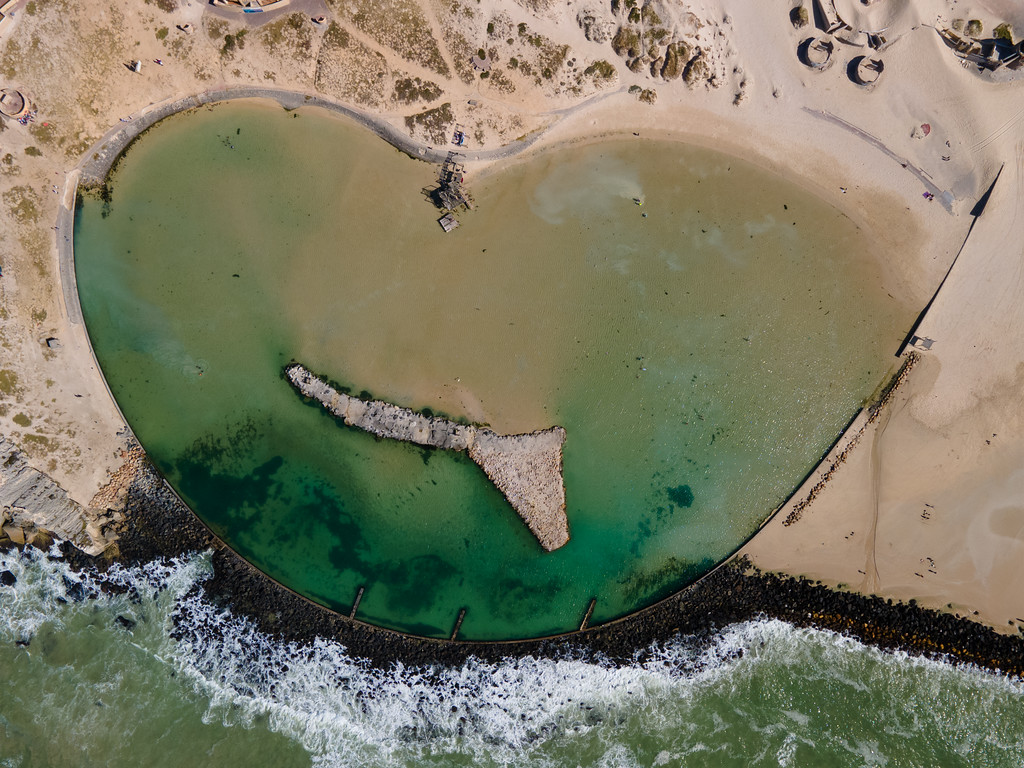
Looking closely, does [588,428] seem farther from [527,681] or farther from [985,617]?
[985,617]

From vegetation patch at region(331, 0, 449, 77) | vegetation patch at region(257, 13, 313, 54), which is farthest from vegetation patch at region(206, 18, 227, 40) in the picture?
vegetation patch at region(331, 0, 449, 77)

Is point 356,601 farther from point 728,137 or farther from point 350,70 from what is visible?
point 728,137

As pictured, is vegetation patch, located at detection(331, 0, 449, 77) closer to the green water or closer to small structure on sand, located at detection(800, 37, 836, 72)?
the green water

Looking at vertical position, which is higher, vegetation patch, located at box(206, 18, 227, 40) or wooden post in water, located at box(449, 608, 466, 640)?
vegetation patch, located at box(206, 18, 227, 40)

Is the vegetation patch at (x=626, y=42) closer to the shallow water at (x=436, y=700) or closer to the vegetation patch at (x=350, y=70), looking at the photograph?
the vegetation patch at (x=350, y=70)

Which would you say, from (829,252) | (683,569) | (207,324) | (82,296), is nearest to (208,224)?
(207,324)

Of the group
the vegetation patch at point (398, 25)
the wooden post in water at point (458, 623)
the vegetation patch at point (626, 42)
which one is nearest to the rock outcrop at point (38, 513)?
the wooden post in water at point (458, 623)
